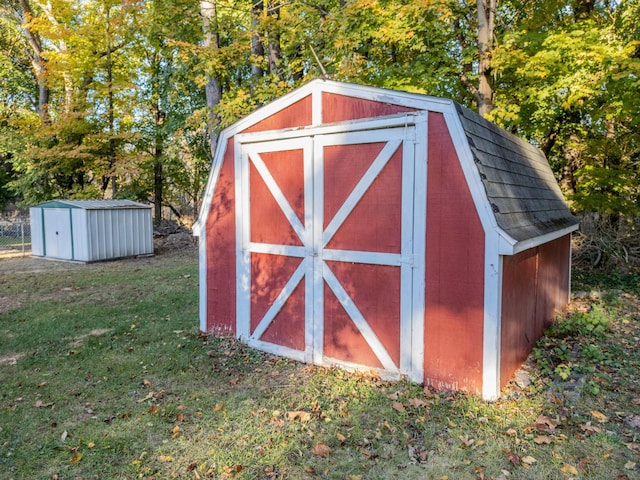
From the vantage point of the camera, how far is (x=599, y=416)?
3920 millimetres

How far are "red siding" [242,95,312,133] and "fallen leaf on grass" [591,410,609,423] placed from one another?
4150mm

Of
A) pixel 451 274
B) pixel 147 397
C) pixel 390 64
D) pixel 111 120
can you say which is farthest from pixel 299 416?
pixel 111 120

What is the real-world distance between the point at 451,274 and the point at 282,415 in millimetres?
2131

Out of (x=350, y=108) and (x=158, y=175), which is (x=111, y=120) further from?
(x=350, y=108)

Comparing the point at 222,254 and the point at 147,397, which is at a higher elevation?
the point at 222,254

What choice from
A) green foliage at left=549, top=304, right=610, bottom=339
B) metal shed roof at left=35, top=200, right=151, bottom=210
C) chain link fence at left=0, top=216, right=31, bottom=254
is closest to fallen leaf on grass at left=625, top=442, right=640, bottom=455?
green foliage at left=549, top=304, right=610, bottom=339

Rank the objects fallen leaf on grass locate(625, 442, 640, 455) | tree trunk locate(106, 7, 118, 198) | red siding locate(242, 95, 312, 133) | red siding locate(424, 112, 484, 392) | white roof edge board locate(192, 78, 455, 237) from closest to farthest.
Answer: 1. fallen leaf on grass locate(625, 442, 640, 455)
2. red siding locate(424, 112, 484, 392)
3. white roof edge board locate(192, 78, 455, 237)
4. red siding locate(242, 95, 312, 133)
5. tree trunk locate(106, 7, 118, 198)

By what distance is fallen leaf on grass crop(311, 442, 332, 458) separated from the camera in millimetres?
3441

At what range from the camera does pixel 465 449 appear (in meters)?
3.46

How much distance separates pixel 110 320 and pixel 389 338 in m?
5.00

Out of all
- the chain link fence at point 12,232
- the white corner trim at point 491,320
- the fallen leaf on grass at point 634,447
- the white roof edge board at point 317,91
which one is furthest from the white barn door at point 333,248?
the chain link fence at point 12,232

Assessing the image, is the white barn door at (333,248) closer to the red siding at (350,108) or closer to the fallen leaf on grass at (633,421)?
the red siding at (350,108)

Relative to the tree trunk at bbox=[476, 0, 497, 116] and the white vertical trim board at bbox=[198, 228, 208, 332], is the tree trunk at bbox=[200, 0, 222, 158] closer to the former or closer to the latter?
the white vertical trim board at bbox=[198, 228, 208, 332]

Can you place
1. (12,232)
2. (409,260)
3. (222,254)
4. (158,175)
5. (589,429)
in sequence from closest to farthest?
1. (589,429)
2. (409,260)
3. (222,254)
4. (158,175)
5. (12,232)
